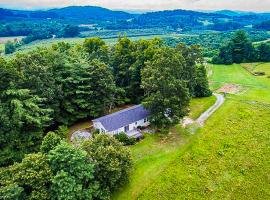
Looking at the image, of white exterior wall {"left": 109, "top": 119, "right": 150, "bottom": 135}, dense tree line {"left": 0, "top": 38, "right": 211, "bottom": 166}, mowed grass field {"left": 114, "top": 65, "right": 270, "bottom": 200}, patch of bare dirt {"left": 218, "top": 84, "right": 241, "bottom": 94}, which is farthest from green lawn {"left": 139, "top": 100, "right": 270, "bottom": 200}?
patch of bare dirt {"left": 218, "top": 84, "right": 241, "bottom": 94}

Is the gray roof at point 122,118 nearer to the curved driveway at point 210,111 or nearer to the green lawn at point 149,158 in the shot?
the green lawn at point 149,158

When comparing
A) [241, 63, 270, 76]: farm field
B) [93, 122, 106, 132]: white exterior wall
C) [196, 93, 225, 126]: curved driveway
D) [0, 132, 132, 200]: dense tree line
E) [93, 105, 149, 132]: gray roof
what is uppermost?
[0, 132, 132, 200]: dense tree line

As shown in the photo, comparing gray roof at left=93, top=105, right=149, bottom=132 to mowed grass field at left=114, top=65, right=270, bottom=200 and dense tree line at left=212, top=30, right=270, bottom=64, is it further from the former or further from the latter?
dense tree line at left=212, top=30, right=270, bottom=64

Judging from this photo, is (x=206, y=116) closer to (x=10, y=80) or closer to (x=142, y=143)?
(x=142, y=143)

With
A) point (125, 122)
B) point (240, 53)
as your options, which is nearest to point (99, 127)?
point (125, 122)

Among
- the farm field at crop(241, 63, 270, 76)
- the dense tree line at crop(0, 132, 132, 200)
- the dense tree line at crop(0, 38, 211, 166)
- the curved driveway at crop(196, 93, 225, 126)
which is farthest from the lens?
the farm field at crop(241, 63, 270, 76)

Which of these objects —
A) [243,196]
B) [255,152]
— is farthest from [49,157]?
[255,152]

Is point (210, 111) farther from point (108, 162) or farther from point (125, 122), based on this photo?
point (108, 162)
